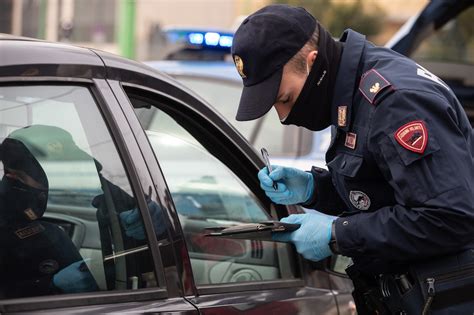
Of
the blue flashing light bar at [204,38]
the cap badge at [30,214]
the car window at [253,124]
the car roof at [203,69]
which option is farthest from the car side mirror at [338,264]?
the blue flashing light bar at [204,38]

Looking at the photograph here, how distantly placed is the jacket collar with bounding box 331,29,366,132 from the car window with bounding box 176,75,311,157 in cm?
218

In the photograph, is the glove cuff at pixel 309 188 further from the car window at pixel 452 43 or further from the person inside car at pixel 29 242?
the car window at pixel 452 43

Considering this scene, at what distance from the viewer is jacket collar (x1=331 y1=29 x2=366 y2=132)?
1.98m

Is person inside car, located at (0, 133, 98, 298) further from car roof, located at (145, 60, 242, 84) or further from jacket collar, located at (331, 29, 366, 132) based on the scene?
car roof, located at (145, 60, 242, 84)

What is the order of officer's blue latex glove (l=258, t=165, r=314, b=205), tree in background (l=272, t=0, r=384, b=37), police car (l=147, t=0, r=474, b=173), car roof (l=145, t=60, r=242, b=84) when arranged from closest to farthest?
officer's blue latex glove (l=258, t=165, r=314, b=205) < police car (l=147, t=0, r=474, b=173) < car roof (l=145, t=60, r=242, b=84) < tree in background (l=272, t=0, r=384, b=37)

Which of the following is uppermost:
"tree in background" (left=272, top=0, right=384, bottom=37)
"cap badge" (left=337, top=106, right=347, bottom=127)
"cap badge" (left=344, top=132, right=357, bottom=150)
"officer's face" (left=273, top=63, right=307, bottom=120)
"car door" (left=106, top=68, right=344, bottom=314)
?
"officer's face" (left=273, top=63, right=307, bottom=120)

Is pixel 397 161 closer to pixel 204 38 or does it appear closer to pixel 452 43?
pixel 204 38

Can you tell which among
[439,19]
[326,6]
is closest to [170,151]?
[439,19]

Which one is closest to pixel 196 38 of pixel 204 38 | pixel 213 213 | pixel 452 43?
pixel 204 38

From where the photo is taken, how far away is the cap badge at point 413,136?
1.77 m

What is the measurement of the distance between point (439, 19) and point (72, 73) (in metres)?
3.45

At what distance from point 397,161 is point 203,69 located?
3.03 metres

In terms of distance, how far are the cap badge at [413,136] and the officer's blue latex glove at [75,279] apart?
785 millimetres

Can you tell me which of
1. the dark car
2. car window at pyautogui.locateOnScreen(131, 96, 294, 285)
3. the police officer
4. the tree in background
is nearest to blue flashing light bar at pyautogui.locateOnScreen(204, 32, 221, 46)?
car window at pyautogui.locateOnScreen(131, 96, 294, 285)
